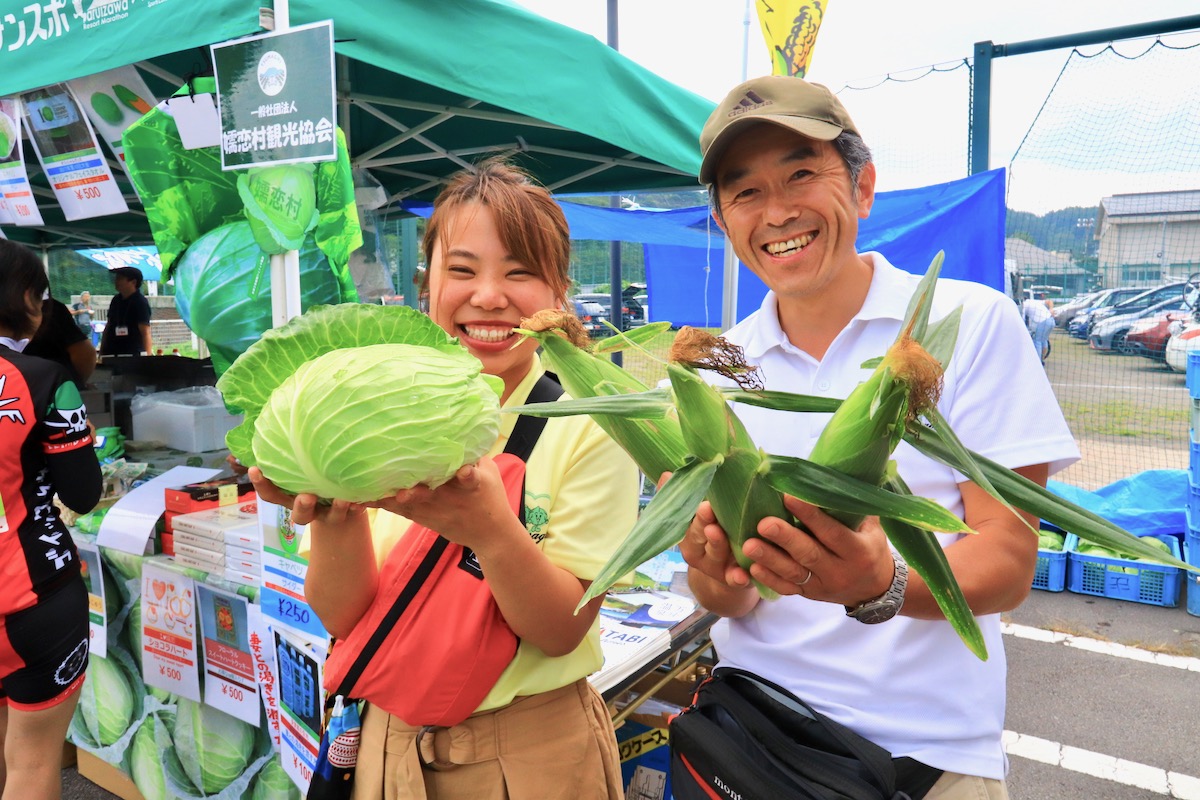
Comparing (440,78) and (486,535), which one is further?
(440,78)

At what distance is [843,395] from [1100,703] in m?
3.83

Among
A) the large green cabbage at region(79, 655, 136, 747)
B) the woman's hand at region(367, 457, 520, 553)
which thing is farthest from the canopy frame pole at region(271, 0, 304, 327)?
the large green cabbage at region(79, 655, 136, 747)

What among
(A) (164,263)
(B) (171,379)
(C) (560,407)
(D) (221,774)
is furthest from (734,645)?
(B) (171,379)

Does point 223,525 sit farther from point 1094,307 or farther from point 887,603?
point 1094,307

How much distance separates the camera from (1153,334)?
294 inches

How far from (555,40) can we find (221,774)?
10.1 ft

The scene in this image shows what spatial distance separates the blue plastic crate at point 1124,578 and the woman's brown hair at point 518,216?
5.03 meters

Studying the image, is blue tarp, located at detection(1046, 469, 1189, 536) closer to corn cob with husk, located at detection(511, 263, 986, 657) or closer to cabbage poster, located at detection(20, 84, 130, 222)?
corn cob with husk, located at detection(511, 263, 986, 657)

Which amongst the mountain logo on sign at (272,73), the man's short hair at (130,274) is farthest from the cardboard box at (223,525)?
the man's short hair at (130,274)

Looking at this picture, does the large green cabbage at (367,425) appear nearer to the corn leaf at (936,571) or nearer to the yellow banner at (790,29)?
the corn leaf at (936,571)

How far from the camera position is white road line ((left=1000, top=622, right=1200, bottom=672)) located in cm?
425

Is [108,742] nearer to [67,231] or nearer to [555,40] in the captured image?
[555,40]

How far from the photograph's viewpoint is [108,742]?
321cm

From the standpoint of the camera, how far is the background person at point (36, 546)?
239 centimetres
